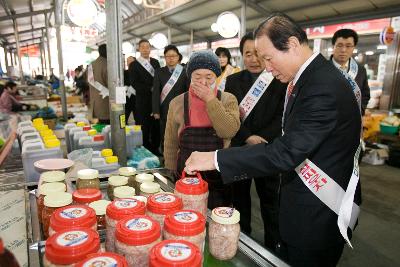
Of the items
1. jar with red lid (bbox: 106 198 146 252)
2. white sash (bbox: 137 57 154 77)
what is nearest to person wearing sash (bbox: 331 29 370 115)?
jar with red lid (bbox: 106 198 146 252)

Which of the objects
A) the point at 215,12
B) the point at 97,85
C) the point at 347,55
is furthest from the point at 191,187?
the point at 215,12

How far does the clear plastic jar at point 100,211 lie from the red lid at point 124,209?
0.30 feet

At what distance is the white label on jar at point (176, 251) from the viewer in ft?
2.56

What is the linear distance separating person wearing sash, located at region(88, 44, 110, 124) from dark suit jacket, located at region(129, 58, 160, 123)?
0.95 meters

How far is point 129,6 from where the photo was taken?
46.6 feet

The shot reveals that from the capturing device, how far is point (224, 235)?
43.3 inches

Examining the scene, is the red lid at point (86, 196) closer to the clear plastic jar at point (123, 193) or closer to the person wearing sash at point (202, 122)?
the clear plastic jar at point (123, 193)

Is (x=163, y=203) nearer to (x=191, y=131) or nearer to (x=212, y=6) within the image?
(x=191, y=131)

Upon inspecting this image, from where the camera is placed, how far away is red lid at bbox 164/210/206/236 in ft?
3.15

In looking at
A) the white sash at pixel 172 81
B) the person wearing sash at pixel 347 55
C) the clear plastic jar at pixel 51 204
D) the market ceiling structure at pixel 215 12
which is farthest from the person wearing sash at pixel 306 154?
the market ceiling structure at pixel 215 12

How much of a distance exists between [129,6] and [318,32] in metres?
10.1

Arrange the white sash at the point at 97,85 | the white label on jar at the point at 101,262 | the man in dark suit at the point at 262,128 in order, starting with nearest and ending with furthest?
the white label on jar at the point at 101,262, the man in dark suit at the point at 262,128, the white sash at the point at 97,85

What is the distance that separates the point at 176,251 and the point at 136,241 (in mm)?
137

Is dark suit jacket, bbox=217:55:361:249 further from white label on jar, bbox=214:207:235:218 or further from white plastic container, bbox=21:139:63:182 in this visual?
white plastic container, bbox=21:139:63:182
